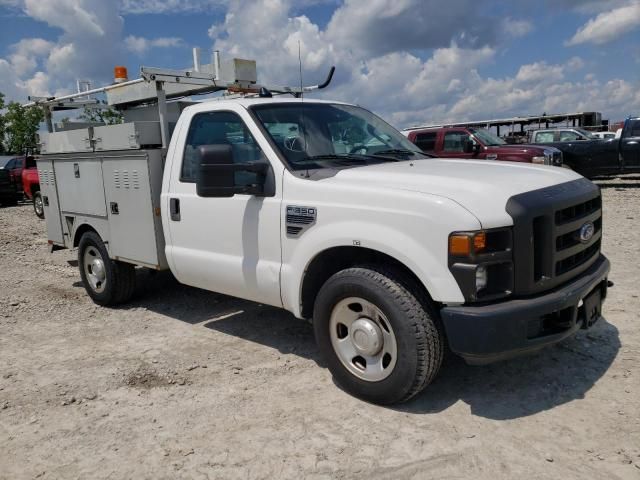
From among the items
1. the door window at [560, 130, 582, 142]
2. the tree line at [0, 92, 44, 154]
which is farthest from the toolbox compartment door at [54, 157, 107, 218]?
the tree line at [0, 92, 44, 154]

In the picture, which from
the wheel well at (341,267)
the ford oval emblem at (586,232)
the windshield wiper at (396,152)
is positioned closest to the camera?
the wheel well at (341,267)

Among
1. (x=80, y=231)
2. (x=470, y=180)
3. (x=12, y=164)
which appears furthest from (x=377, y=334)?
(x=12, y=164)

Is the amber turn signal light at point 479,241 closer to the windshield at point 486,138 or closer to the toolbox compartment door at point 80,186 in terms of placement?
the toolbox compartment door at point 80,186

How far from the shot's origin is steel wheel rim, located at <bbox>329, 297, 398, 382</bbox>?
333 cm

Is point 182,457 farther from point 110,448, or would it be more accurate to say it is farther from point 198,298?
point 198,298

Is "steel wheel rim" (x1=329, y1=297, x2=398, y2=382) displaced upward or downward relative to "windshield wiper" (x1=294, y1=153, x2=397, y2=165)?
downward

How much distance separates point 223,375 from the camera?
4.01 m

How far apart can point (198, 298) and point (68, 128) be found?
2.66 meters

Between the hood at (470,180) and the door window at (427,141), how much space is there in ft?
30.4

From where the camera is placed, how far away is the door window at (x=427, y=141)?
13047 mm

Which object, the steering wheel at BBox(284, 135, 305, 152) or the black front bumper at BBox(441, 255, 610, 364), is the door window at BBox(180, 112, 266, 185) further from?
the black front bumper at BBox(441, 255, 610, 364)

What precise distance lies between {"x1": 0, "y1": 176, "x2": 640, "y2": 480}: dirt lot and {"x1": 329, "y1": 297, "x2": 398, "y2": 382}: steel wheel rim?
9.5 inches

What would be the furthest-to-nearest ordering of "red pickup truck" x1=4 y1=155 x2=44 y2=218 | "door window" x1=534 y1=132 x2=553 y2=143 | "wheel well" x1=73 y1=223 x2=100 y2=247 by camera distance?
"door window" x1=534 y1=132 x2=553 y2=143 < "red pickup truck" x1=4 y1=155 x2=44 y2=218 < "wheel well" x1=73 y1=223 x2=100 y2=247

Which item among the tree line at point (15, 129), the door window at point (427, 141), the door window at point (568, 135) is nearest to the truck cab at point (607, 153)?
the door window at point (568, 135)
